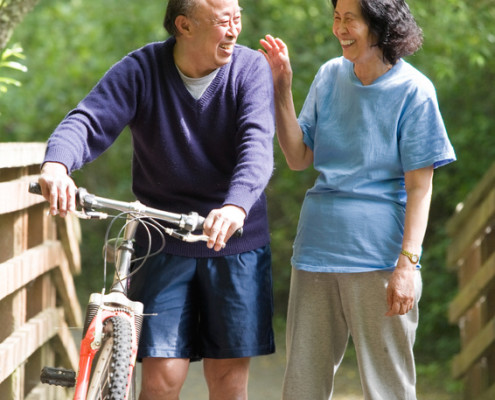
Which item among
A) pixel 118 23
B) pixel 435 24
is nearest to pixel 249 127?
pixel 435 24

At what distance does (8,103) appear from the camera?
367 inches

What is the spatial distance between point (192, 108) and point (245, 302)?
2.16 ft

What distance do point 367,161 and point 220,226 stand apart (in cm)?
68

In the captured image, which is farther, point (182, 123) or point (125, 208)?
point (182, 123)

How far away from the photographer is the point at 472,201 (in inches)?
184

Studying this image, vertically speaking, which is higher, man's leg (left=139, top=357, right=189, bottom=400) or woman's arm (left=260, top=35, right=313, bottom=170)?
Answer: woman's arm (left=260, top=35, right=313, bottom=170)

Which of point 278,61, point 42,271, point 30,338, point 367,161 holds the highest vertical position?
point 278,61

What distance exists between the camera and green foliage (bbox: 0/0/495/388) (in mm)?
6633

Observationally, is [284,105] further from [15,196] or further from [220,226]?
[15,196]

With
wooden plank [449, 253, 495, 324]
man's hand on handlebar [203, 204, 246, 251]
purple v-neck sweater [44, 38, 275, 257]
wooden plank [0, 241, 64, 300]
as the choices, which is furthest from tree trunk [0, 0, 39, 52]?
wooden plank [449, 253, 495, 324]

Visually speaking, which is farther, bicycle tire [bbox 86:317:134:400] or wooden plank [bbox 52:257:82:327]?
wooden plank [bbox 52:257:82:327]

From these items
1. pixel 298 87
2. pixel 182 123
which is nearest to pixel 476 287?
pixel 182 123

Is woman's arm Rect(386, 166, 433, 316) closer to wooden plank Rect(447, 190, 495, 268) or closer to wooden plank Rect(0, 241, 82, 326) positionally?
wooden plank Rect(0, 241, 82, 326)

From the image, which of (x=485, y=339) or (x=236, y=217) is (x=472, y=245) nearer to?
(x=485, y=339)
